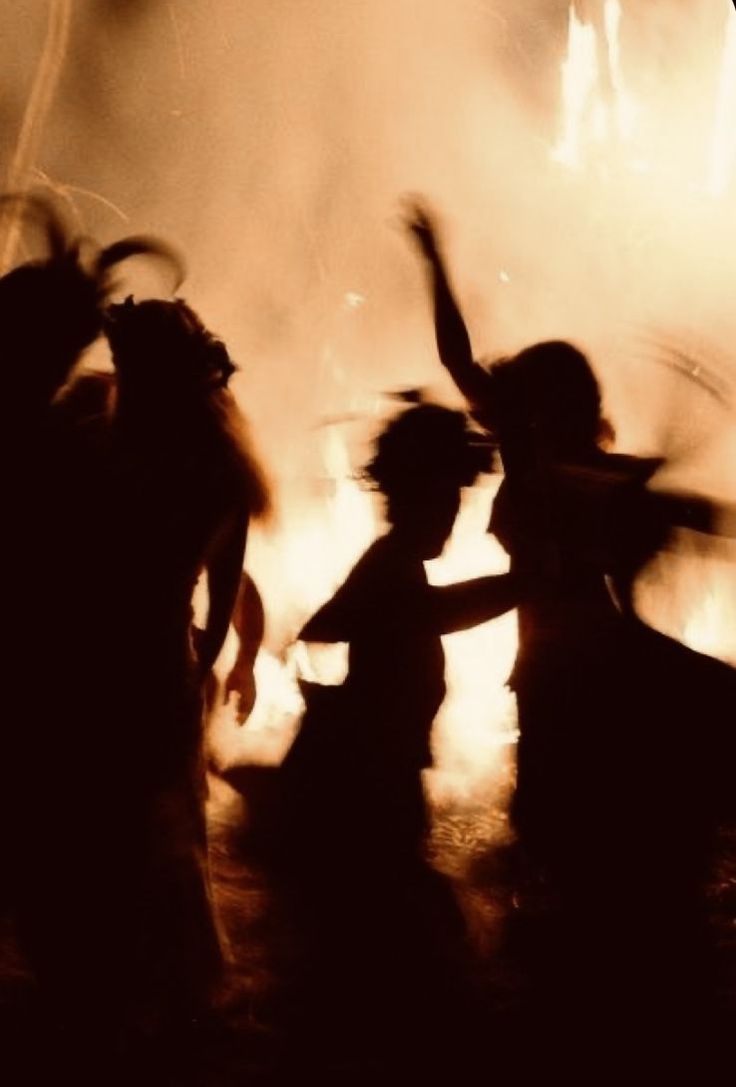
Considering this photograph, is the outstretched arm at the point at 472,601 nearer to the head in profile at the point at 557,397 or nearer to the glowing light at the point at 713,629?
the head in profile at the point at 557,397

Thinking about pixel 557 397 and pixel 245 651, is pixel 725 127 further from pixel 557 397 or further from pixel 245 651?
pixel 245 651

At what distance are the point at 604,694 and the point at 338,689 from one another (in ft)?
2.45

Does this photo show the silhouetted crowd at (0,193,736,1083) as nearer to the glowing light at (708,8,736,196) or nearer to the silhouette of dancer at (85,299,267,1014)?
the silhouette of dancer at (85,299,267,1014)

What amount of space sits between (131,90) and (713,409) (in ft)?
12.9

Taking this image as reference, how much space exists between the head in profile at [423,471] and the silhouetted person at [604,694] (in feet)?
0.44

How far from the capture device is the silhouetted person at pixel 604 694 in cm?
282

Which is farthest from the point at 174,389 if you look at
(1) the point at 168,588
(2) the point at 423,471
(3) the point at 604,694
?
(3) the point at 604,694

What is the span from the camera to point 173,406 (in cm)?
219

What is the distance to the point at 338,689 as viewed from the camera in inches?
113

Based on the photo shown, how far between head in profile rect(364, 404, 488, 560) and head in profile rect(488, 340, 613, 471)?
263 mm

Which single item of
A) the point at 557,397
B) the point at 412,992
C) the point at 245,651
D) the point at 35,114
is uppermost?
the point at 35,114

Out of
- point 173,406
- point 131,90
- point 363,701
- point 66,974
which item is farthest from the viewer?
point 131,90

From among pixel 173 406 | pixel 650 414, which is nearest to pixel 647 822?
pixel 173 406

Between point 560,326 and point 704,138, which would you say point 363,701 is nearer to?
point 560,326
